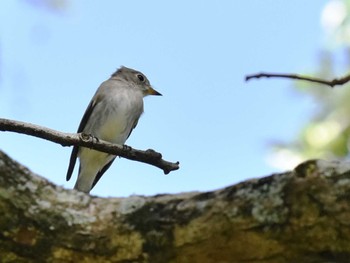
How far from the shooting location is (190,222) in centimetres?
185

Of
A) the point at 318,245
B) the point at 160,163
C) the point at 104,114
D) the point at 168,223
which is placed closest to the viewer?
the point at 318,245

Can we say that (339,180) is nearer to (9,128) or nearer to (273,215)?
(273,215)

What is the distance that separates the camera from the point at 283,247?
1.77 meters

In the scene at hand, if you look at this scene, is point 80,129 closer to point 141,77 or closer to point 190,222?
point 141,77

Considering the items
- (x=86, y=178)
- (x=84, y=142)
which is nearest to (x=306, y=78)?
(x=84, y=142)

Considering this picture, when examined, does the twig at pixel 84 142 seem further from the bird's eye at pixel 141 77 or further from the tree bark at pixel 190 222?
the bird's eye at pixel 141 77

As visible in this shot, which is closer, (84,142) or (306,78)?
(306,78)

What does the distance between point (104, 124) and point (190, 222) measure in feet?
17.2

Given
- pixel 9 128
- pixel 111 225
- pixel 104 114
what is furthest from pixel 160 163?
pixel 104 114

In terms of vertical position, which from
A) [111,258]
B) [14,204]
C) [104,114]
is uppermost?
[104,114]

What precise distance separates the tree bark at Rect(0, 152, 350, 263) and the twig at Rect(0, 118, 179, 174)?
1207mm

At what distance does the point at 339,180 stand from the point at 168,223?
47 cm

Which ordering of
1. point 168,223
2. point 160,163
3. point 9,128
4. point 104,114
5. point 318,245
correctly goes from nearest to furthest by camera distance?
point 318,245 < point 168,223 < point 9,128 < point 160,163 < point 104,114

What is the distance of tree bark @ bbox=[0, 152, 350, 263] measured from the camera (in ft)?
5.74
